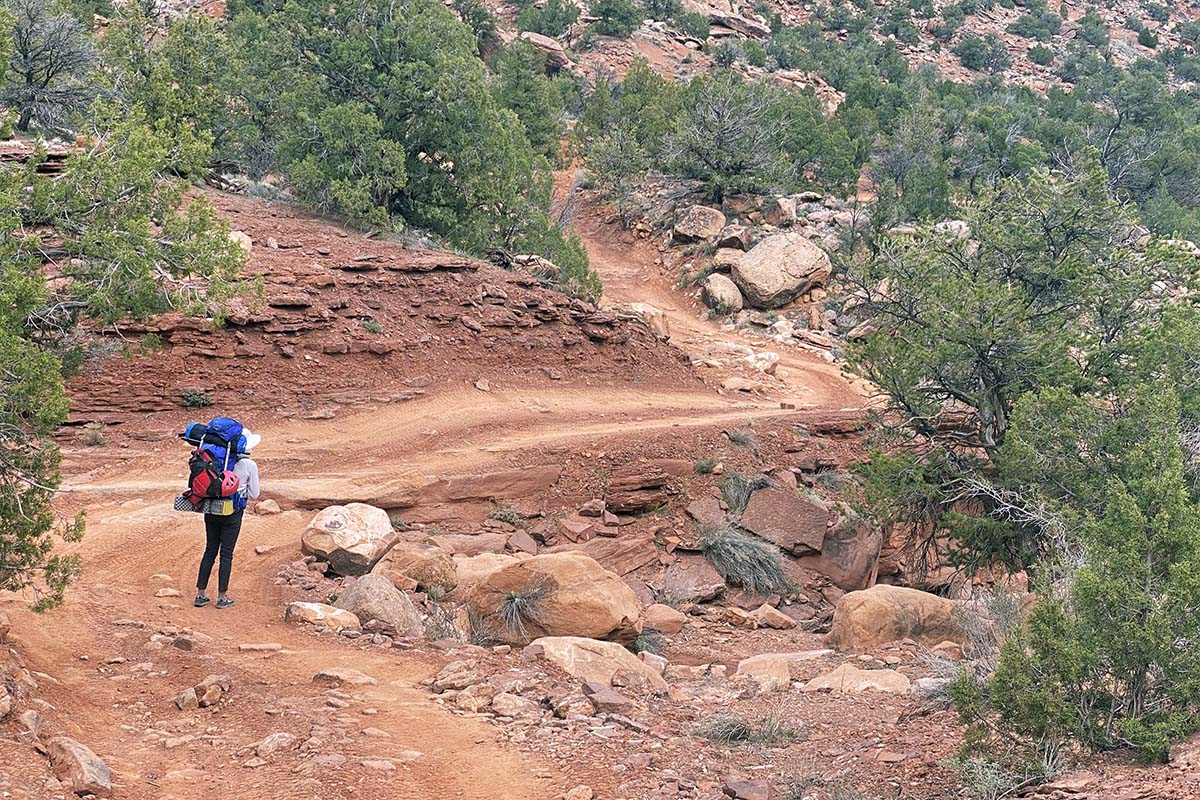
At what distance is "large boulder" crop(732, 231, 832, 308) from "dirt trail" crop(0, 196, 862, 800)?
31.2 ft

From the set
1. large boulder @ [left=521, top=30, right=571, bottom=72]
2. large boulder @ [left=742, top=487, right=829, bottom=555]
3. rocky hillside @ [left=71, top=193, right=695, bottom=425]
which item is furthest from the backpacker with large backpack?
large boulder @ [left=521, top=30, right=571, bottom=72]

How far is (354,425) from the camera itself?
15.0m

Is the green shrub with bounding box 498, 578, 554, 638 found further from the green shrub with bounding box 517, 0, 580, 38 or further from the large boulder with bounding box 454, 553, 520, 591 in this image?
the green shrub with bounding box 517, 0, 580, 38

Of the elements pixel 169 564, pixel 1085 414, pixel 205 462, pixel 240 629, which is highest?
pixel 1085 414

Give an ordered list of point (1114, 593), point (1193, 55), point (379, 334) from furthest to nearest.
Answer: point (1193, 55), point (379, 334), point (1114, 593)

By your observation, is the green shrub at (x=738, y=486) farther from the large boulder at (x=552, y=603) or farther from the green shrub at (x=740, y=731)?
the green shrub at (x=740, y=731)

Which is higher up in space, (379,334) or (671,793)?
(671,793)

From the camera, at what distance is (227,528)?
873 cm

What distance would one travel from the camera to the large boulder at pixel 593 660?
743cm

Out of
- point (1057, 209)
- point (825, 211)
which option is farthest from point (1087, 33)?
point (1057, 209)

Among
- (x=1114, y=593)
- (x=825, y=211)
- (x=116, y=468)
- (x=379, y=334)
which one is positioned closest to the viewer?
(x=1114, y=593)

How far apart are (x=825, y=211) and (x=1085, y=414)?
2040 centimetres

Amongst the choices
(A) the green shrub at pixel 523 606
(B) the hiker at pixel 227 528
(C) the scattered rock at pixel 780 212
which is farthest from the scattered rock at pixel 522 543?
(C) the scattered rock at pixel 780 212

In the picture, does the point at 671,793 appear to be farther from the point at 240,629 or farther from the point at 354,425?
the point at 354,425
